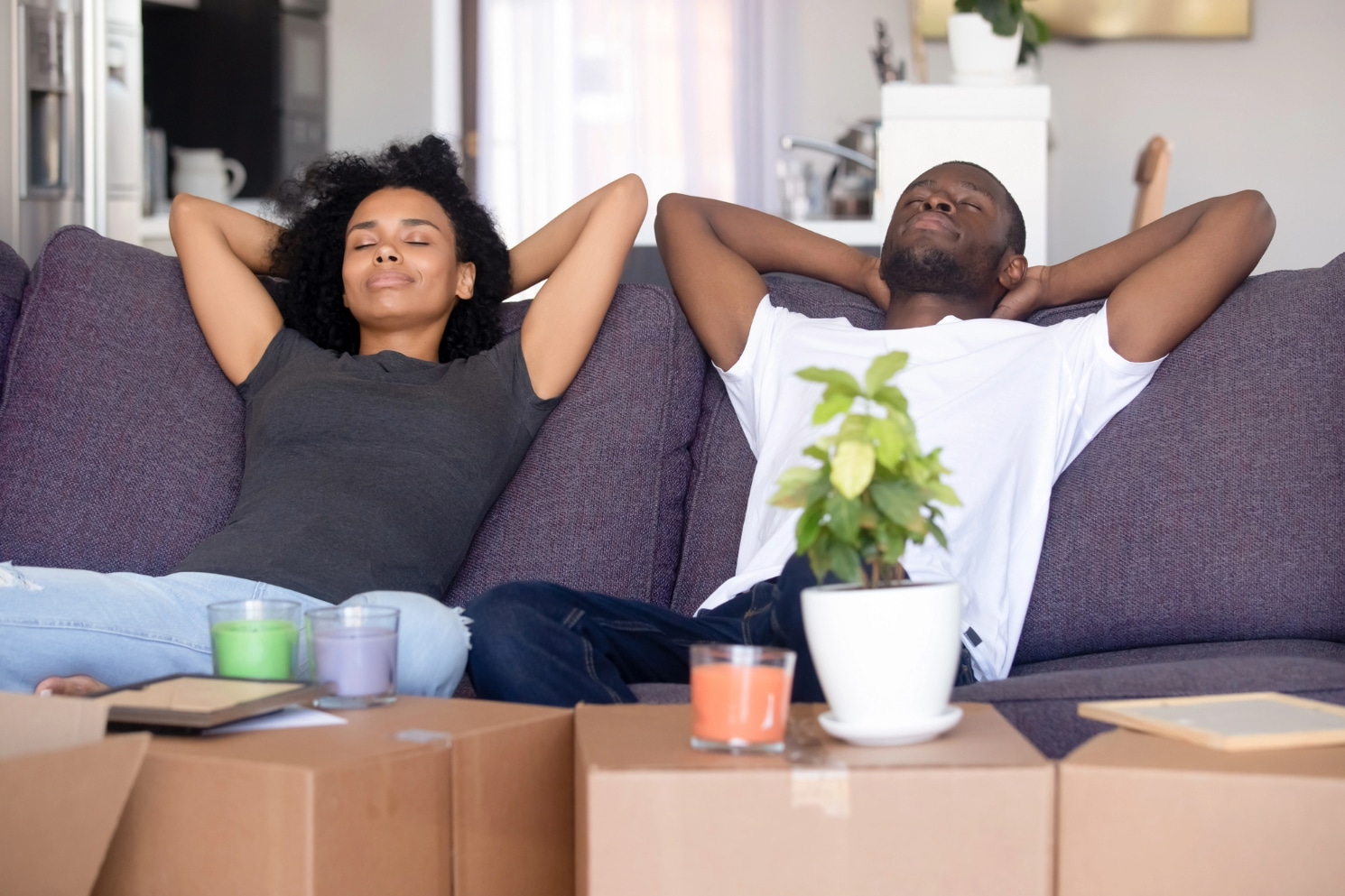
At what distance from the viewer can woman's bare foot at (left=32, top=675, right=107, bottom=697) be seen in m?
1.34

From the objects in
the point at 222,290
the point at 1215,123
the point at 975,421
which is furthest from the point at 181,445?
the point at 1215,123

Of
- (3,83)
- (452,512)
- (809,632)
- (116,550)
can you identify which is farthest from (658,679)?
(3,83)

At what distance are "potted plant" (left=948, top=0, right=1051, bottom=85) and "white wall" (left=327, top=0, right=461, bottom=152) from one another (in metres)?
2.97

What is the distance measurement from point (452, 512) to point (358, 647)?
64 centimetres

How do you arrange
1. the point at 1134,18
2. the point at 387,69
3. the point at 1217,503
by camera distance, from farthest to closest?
the point at 387,69 < the point at 1134,18 < the point at 1217,503

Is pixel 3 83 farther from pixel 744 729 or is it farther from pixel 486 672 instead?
pixel 744 729

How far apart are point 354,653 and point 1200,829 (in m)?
0.70

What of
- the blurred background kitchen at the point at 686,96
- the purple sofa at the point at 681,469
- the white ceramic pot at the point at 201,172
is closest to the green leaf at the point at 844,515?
the purple sofa at the point at 681,469

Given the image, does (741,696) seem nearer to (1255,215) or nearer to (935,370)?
(935,370)

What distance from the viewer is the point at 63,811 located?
937 millimetres

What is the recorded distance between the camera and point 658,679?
1.55 meters

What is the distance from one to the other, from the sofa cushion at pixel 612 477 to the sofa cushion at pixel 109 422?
1.38 ft

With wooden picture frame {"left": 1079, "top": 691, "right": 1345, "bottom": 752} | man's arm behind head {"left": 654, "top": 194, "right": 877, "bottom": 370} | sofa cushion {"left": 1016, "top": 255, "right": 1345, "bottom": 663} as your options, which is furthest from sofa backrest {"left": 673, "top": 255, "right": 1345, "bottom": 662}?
wooden picture frame {"left": 1079, "top": 691, "right": 1345, "bottom": 752}

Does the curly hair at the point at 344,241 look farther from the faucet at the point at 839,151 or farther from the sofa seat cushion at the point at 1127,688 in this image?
the faucet at the point at 839,151
